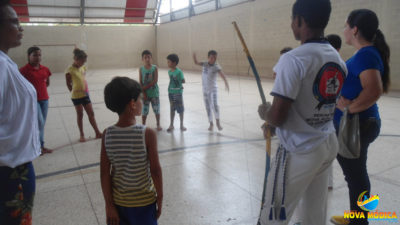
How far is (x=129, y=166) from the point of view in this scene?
1524mm

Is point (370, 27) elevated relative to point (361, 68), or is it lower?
elevated

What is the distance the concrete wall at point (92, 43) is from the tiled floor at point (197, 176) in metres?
19.4

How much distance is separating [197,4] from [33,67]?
58.3 ft

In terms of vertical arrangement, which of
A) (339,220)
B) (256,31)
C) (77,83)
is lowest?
(339,220)

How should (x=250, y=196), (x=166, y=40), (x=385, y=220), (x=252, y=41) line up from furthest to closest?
1. (x=166, y=40)
2. (x=252, y=41)
3. (x=250, y=196)
4. (x=385, y=220)

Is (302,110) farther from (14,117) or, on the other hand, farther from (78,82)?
(78,82)

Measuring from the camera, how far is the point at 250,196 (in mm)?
2908

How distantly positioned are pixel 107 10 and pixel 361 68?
23907 mm

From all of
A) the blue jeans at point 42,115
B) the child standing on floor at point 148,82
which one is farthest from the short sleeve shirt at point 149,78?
the blue jeans at point 42,115

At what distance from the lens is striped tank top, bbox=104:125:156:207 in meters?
1.50

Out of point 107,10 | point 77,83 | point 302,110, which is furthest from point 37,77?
point 107,10

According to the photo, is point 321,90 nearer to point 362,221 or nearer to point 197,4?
point 362,221

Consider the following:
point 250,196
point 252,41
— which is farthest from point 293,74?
point 252,41

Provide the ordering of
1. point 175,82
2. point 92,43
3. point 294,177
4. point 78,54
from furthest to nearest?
point 92,43 → point 175,82 → point 78,54 → point 294,177
